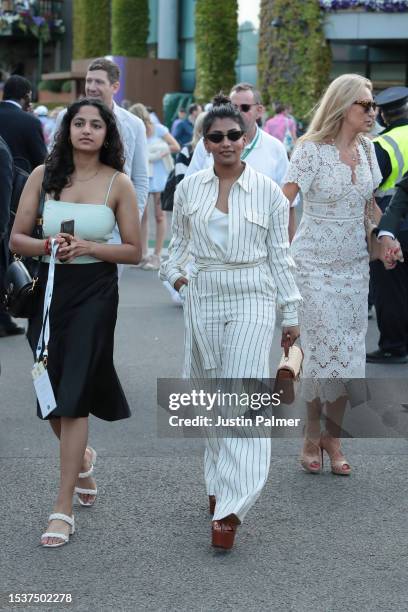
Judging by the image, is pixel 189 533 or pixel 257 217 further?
pixel 189 533

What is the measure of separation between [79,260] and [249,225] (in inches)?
29.5

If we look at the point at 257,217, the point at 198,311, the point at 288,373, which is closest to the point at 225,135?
the point at 257,217

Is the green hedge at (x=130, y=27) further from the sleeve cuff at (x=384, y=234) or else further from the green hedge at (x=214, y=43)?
the sleeve cuff at (x=384, y=234)

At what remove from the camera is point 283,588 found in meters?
4.45

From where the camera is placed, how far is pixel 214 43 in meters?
33.8

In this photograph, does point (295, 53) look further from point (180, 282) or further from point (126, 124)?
point (180, 282)

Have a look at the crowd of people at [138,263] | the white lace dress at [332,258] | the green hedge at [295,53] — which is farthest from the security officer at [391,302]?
the green hedge at [295,53]

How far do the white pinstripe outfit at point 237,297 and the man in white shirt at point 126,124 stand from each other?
2.27 metres

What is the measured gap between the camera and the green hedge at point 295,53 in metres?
27.8

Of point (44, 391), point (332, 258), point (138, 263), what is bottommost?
point (44, 391)

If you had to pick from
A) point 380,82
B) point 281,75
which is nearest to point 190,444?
point 281,75

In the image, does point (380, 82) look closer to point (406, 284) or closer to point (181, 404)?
point (406, 284)

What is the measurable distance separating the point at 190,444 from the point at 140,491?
3.17ft

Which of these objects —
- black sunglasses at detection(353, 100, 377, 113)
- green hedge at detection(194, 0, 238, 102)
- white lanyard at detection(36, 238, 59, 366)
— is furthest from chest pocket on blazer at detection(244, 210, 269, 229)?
green hedge at detection(194, 0, 238, 102)
